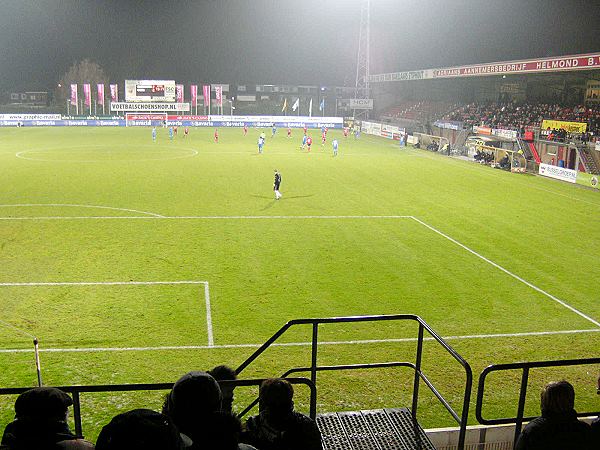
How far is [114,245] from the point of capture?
1844 cm

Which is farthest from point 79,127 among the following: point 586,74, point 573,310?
point 573,310

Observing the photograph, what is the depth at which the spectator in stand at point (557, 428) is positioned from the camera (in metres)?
4.04

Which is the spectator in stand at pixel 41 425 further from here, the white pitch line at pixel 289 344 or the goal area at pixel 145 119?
the goal area at pixel 145 119

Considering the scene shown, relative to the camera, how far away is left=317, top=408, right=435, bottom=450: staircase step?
19.2 feet

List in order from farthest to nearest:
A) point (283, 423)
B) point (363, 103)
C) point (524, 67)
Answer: point (363, 103)
point (524, 67)
point (283, 423)

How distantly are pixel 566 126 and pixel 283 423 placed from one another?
44.1 m

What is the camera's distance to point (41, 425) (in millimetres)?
3221

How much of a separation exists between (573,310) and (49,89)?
127 meters

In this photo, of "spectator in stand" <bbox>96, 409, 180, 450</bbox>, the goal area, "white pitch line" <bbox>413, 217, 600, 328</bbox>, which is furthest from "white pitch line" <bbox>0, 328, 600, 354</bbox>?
the goal area

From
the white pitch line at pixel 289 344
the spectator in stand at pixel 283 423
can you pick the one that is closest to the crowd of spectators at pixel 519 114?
the white pitch line at pixel 289 344

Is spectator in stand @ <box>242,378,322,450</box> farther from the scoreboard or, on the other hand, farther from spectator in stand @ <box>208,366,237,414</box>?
the scoreboard

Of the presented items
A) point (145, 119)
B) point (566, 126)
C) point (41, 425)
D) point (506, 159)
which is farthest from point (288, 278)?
point (145, 119)

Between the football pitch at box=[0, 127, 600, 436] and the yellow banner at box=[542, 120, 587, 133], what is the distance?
9.90 m

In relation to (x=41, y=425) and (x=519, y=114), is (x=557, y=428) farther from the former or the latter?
(x=519, y=114)
